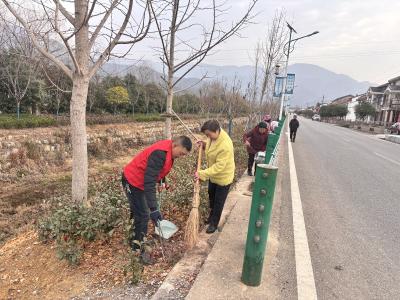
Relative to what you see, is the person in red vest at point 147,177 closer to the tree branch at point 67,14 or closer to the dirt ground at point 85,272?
the dirt ground at point 85,272

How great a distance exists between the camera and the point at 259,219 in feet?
8.95

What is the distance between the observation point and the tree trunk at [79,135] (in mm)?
4016

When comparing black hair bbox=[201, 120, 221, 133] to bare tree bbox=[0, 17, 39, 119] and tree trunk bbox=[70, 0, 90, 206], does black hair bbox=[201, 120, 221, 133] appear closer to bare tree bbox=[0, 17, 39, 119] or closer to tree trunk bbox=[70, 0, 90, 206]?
tree trunk bbox=[70, 0, 90, 206]

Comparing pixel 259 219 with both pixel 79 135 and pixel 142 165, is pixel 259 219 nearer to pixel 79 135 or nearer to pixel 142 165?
pixel 142 165

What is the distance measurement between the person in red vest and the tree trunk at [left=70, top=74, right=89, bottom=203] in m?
1.03

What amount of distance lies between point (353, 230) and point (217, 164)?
2.38 metres

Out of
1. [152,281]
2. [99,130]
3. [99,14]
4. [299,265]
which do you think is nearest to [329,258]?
[299,265]

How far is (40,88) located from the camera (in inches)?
696

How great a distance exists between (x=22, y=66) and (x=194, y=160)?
12.3m

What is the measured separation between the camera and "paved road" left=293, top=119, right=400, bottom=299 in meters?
3.28

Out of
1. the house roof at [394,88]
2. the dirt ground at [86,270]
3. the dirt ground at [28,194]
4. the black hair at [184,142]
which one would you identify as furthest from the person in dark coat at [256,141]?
the house roof at [394,88]

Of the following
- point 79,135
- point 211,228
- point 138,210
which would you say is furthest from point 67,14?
point 211,228

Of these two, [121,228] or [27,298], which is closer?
[27,298]

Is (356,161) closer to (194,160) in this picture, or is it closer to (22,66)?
(194,160)
